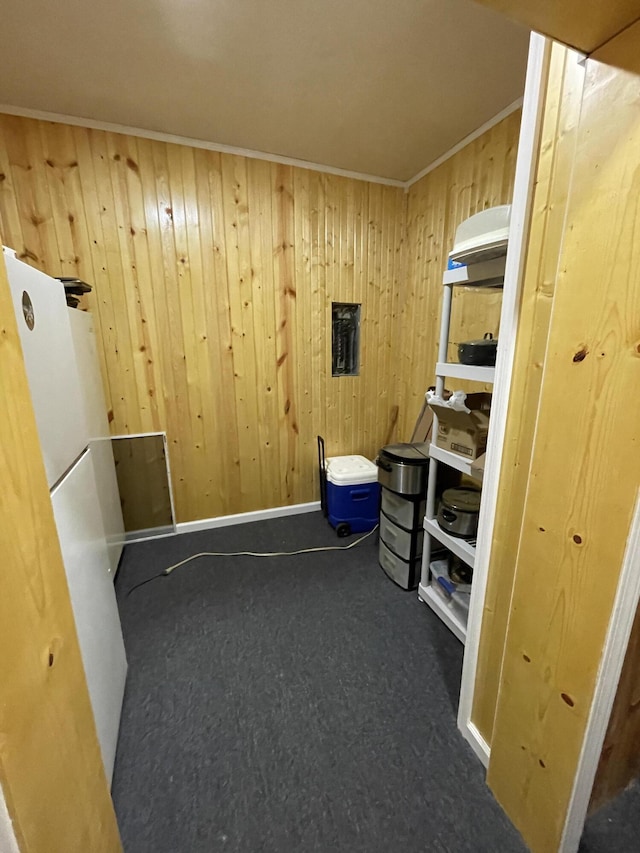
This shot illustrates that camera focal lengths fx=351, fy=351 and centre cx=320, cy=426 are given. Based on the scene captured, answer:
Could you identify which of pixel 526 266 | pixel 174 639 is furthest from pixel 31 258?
pixel 526 266

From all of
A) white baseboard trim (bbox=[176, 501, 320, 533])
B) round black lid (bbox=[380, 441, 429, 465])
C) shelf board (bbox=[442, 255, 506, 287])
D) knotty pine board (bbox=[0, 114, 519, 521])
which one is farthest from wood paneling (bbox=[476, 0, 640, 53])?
white baseboard trim (bbox=[176, 501, 320, 533])

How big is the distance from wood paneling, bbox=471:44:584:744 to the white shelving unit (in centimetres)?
28

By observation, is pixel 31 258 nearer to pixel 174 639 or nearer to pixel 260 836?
pixel 174 639

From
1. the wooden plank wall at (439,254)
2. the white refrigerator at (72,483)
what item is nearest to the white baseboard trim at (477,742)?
the white refrigerator at (72,483)

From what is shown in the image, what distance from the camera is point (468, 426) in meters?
1.46

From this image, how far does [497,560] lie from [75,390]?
1.50 m

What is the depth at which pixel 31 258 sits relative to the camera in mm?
1962

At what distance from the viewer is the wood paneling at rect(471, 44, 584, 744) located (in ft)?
2.59

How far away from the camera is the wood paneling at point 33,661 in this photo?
0.52 meters

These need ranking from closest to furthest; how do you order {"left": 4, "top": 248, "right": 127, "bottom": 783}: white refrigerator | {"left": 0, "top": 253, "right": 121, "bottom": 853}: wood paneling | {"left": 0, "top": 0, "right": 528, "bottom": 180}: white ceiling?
{"left": 0, "top": 253, "right": 121, "bottom": 853}: wood paneling → {"left": 4, "top": 248, "right": 127, "bottom": 783}: white refrigerator → {"left": 0, "top": 0, "right": 528, "bottom": 180}: white ceiling

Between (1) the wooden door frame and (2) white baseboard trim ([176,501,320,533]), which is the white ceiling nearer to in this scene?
(1) the wooden door frame

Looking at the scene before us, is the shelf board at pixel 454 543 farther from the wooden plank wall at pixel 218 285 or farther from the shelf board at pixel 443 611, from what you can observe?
the wooden plank wall at pixel 218 285

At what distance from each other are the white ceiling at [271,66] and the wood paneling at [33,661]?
1489 millimetres

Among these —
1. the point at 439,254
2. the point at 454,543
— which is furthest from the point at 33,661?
the point at 439,254
